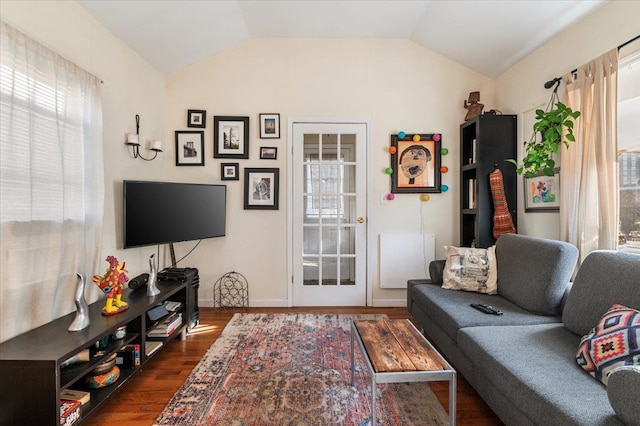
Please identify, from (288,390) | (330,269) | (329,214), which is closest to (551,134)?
(329,214)

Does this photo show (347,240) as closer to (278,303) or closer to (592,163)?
(278,303)

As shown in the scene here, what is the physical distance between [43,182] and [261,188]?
Answer: 191 cm

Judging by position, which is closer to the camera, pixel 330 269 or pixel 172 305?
pixel 172 305

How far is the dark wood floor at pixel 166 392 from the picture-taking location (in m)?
1.70

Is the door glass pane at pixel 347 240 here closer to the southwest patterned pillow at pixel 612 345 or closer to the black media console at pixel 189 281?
the black media console at pixel 189 281

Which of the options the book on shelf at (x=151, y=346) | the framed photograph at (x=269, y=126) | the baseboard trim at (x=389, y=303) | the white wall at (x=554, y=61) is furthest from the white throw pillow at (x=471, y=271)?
the book on shelf at (x=151, y=346)

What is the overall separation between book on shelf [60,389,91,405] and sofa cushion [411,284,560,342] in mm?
2084

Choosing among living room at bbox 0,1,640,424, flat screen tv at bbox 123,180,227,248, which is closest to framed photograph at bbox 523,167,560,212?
living room at bbox 0,1,640,424

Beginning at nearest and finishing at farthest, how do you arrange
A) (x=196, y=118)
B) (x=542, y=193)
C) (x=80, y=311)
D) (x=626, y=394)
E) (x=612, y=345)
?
(x=626, y=394)
(x=612, y=345)
(x=80, y=311)
(x=542, y=193)
(x=196, y=118)

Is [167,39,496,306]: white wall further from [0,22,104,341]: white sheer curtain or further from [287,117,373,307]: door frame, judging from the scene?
[0,22,104,341]: white sheer curtain

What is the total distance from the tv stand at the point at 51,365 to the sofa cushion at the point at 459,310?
201cm

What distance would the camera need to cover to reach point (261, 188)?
3424 millimetres

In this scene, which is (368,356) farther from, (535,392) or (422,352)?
(535,392)

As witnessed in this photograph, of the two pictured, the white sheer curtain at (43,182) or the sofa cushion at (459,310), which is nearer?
the white sheer curtain at (43,182)
